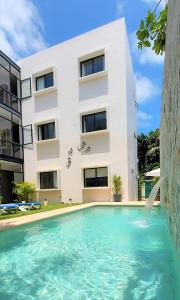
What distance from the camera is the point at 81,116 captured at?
62.6 ft

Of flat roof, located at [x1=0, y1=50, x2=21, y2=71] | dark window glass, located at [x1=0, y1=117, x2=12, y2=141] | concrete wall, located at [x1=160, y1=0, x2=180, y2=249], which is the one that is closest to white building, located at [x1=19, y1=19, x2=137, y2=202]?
flat roof, located at [x1=0, y1=50, x2=21, y2=71]

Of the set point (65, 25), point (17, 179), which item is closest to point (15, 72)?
point (65, 25)

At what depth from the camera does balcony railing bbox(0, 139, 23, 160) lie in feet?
64.5

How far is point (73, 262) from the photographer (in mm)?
5727

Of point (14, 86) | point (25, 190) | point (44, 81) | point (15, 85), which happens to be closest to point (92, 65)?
point (44, 81)

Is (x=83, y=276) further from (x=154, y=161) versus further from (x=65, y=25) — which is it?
(x=154, y=161)

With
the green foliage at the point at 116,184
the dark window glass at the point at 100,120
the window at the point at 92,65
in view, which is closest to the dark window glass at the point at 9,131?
the dark window glass at the point at 100,120

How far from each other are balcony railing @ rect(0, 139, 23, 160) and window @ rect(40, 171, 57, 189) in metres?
2.41

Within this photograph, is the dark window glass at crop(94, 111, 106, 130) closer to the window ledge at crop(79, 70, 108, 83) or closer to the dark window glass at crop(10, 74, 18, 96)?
the window ledge at crop(79, 70, 108, 83)

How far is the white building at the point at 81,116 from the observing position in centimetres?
1781

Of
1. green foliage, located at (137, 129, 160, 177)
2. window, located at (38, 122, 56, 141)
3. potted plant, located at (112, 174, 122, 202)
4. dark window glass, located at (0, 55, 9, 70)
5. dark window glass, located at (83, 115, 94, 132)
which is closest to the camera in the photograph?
potted plant, located at (112, 174, 122, 202)

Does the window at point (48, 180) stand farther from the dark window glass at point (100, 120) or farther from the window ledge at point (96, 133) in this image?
the dark window glass at point (100, 120)

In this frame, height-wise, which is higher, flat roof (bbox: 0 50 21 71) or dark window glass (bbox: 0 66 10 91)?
flat roof (bbox: 0 50 21 71)

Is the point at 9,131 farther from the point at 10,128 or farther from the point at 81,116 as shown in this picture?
the point at 81,116
